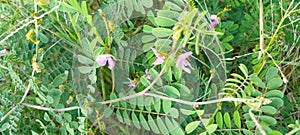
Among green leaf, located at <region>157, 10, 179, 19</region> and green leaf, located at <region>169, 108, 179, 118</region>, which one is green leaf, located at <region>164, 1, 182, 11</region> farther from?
green leaf, located at <region>169, 108, 179, 118</region>

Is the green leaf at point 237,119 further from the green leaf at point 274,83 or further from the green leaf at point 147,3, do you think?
the green leaf at point 147,3

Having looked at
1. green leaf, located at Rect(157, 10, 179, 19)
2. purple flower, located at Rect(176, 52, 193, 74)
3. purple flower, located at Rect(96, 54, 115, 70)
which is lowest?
purple flower, located at Rect(176, 52, 193, 74)

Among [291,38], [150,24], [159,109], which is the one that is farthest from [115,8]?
[291,38]

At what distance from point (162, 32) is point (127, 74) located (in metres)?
0.13

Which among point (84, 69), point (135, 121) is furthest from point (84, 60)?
point (135, 121)

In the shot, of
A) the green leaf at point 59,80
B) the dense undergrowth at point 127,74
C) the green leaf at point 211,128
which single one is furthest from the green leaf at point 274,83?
the green leaf at point 59,80

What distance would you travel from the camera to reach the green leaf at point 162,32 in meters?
0.70

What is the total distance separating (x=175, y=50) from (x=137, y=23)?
16 cm

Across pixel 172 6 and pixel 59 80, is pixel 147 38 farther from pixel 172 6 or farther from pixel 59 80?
pixel 59 80

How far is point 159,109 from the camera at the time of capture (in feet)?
2.41

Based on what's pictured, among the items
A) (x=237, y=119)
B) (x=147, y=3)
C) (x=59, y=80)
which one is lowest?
(x=237, y=119)

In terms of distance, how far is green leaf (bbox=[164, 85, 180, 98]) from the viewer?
0.72 meters

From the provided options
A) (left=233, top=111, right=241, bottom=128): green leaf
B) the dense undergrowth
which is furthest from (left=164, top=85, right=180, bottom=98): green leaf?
(left=233, top=111, right=241, bottom=128): green leaf

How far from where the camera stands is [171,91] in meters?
0.72
